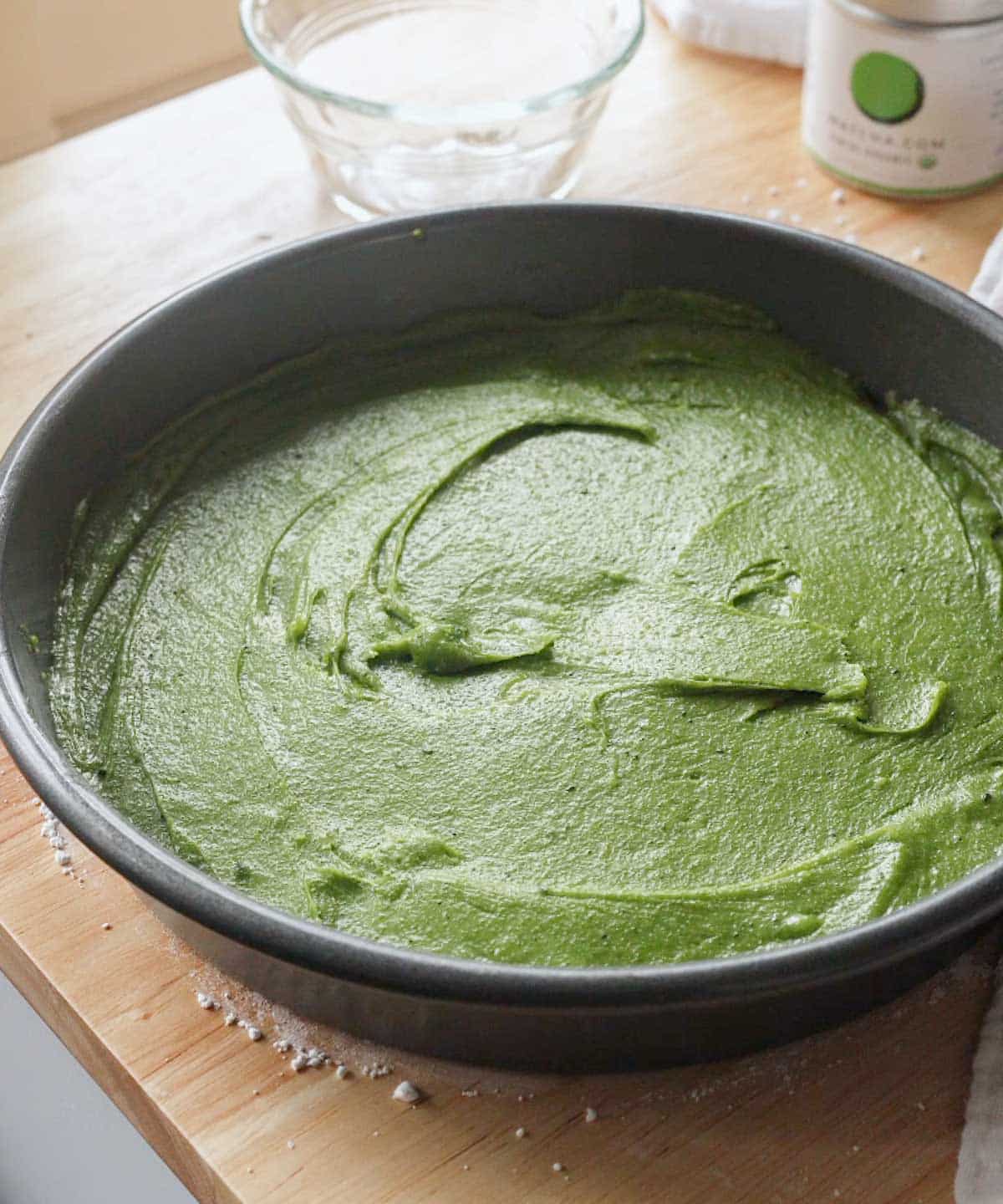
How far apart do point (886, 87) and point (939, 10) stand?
0.13 m

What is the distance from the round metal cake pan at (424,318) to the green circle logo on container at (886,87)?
1.28 ft

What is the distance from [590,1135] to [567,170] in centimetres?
132

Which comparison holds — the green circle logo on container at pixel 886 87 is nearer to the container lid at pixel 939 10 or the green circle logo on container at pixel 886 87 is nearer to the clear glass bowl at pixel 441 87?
the container lid at pixel 939 10

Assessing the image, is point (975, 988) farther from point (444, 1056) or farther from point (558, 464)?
point (558, 464)

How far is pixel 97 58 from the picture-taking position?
11.2ft

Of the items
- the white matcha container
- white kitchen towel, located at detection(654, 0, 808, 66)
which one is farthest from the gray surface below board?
white kitchen towel, located at detection(654, 0, 808, 66)

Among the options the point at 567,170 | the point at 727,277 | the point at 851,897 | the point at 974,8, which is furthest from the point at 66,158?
the point at 851,897

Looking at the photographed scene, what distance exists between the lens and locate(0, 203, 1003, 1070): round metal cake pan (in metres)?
0.97

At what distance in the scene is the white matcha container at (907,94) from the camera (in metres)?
1.80

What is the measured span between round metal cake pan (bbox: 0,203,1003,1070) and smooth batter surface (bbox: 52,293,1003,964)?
0.04 m

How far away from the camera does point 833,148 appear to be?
6.60ft

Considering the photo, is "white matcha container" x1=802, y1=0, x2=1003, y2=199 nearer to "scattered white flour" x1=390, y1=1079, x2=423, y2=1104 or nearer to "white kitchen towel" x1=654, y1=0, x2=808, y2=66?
"white kitchen towel" x1=654, y1=0, x2=808, y2=66

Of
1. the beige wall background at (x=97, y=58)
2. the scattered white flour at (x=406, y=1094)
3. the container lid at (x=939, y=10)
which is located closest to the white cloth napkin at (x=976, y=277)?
the container lid at (x=939, y=10)

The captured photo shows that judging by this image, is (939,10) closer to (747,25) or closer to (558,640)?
(747,25)
